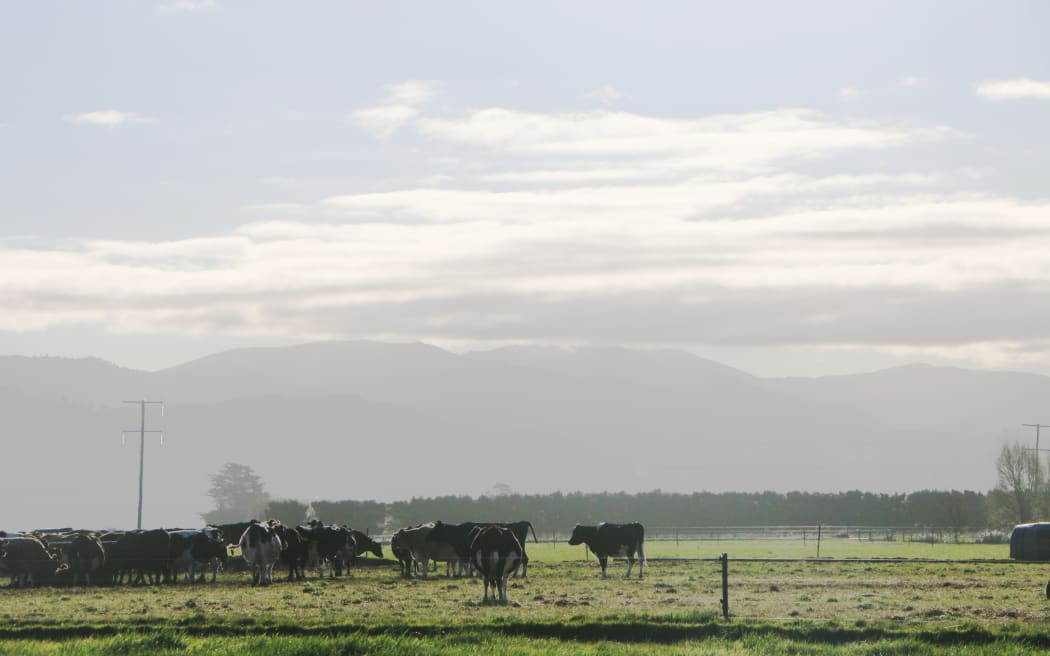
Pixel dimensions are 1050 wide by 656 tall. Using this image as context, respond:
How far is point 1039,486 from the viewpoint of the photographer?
14100 cm

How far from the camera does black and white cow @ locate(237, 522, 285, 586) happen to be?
4703 centimetres

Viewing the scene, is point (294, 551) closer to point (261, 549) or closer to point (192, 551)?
point (261, 549)

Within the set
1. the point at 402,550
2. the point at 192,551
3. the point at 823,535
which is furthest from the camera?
the point at 823,535

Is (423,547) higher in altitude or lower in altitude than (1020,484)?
lower

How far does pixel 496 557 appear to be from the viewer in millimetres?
37531

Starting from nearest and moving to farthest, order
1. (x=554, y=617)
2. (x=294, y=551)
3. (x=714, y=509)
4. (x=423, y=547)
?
(x=554, y=617)
(x=294, y=551)
(x=423, y=547)
(x=714, y=509)

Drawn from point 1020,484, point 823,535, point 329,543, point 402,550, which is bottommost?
point 823,535

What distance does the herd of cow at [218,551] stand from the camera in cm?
4741

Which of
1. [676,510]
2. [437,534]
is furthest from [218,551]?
[676,510]

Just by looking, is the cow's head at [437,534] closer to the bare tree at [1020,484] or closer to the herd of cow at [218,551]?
the herd of cow at [218,551]

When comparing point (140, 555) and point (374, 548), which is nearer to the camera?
point (140, 555)

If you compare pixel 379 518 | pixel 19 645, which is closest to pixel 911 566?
pixel 19 645

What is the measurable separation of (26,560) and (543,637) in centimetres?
2621

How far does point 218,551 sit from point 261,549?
15.2 feet
